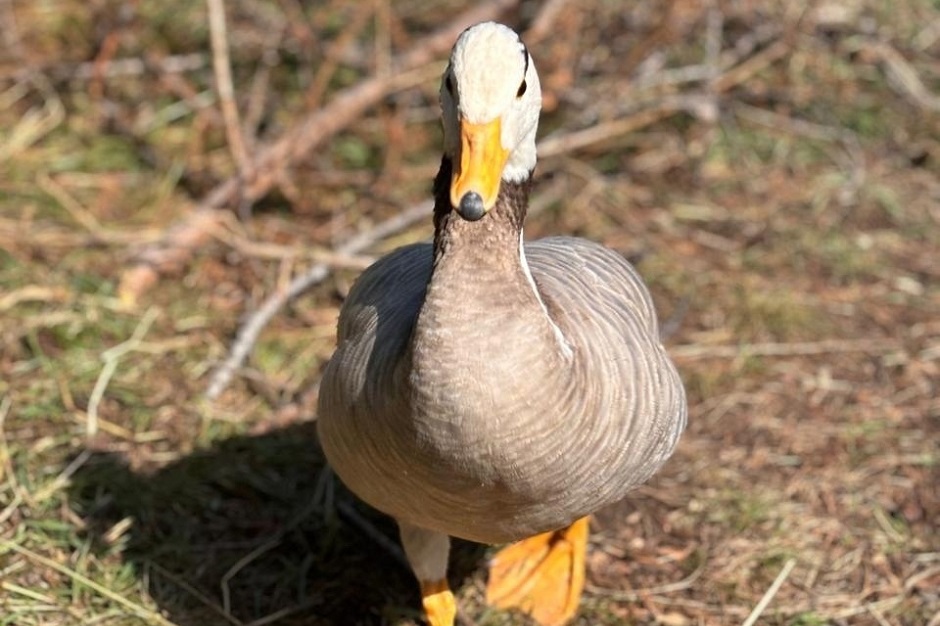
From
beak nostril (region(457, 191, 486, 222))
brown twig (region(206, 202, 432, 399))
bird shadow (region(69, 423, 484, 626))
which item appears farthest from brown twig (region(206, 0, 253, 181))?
beak nostril (region(457, 191, 486, 222))

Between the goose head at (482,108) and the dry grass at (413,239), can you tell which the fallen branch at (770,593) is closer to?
the dry grass at (413,239)

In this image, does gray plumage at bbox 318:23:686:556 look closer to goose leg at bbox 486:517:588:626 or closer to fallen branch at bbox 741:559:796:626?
goose leg at bbox 486:517:588:626

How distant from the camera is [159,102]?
6859mm

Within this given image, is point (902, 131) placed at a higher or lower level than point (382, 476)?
lower

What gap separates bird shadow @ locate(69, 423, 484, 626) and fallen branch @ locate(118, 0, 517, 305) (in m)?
1.16

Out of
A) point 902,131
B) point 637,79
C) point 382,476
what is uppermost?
point 382,476

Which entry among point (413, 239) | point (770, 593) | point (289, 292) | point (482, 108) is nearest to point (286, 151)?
point (413, 239)

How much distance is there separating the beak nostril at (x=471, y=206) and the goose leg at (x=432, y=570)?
117 cm

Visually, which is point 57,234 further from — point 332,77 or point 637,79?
point 637,79

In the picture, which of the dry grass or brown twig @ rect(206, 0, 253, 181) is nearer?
the dry grass

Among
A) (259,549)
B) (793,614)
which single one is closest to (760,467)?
(793,614)

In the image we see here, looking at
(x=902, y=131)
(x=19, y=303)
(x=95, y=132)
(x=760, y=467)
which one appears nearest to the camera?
(x=760, y=467)

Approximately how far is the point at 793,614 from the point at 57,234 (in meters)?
3.46

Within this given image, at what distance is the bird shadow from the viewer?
3891 mm
